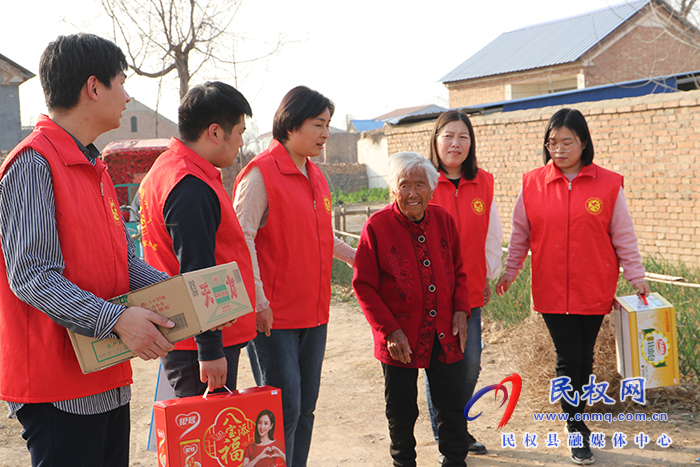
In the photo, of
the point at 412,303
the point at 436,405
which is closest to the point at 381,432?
the point at 436,405

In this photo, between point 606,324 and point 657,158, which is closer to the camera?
point 606,324

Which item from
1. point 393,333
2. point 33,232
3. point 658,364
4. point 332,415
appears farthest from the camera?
point 332,415

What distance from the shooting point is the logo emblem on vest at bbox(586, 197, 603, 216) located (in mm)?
3301

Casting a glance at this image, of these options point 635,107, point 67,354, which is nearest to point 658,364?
point 67,354

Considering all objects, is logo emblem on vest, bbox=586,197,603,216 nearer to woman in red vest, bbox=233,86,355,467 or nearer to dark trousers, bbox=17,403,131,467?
woman in red vest, bbox=233,86,355,467

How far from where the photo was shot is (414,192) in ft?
9.11

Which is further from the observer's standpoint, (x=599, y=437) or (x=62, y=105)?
(x=599, y=437)

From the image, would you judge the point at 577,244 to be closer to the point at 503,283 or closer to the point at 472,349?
the point at 503,283

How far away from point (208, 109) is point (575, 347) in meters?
2.43

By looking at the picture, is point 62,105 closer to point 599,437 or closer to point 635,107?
point 599,437

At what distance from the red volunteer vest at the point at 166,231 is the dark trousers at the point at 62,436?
0.51 metres

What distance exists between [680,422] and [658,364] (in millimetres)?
749

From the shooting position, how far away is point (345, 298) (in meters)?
8.23

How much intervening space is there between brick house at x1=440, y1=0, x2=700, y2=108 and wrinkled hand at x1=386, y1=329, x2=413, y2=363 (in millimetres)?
19455
